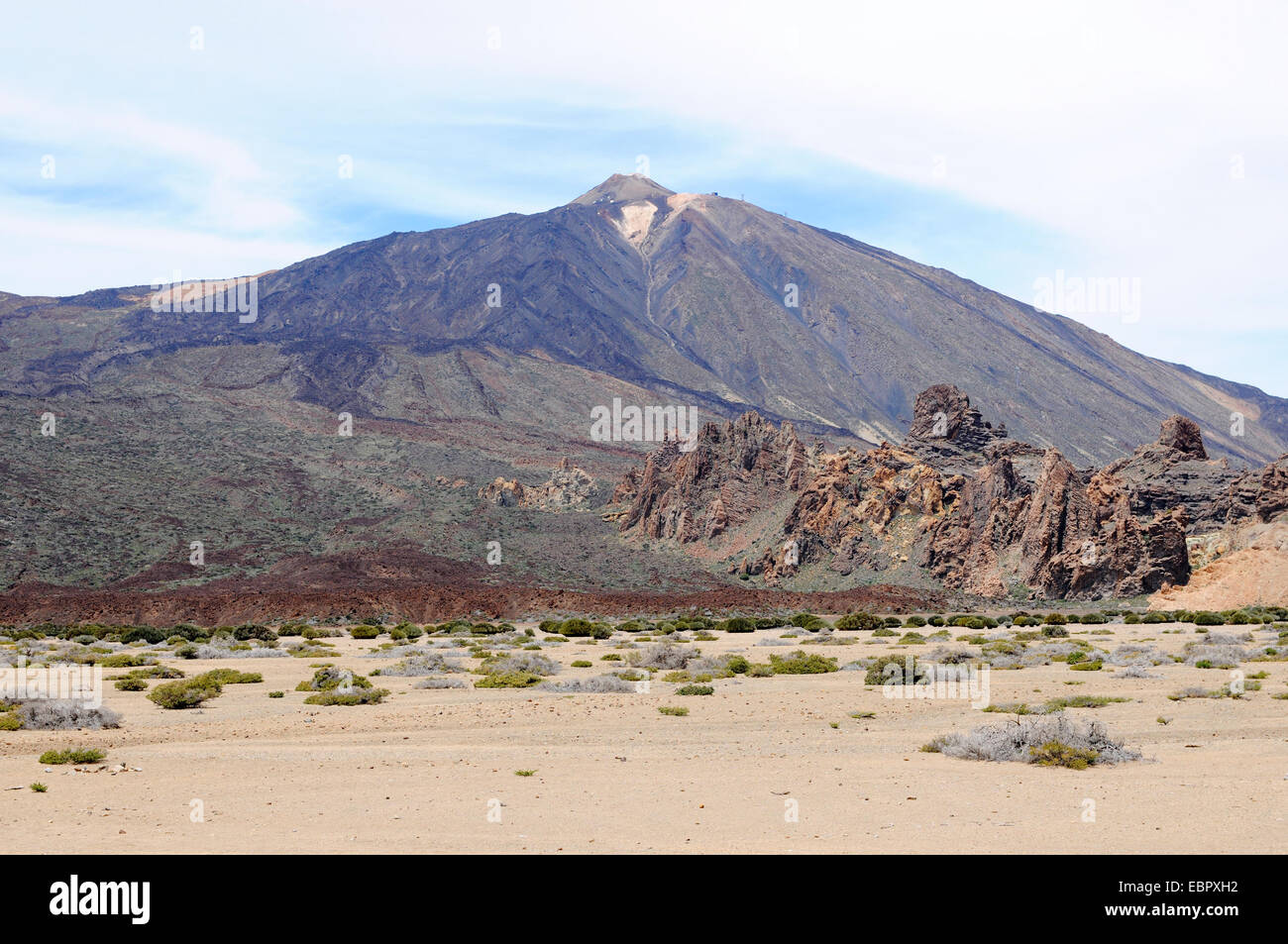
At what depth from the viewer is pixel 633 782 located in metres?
14.0

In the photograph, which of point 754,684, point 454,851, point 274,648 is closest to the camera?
point 454,851

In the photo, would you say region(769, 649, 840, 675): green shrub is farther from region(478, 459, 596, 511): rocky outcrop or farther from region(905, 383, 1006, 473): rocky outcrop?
region(478, 459, 596, 511): rocky outcrop

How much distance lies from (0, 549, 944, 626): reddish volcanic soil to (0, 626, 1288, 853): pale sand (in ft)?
101

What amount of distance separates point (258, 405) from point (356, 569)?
279 ft

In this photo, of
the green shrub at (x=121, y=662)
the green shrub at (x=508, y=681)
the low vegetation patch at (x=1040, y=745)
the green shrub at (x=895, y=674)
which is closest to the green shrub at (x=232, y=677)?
the green shrub at (x=121, y=662)

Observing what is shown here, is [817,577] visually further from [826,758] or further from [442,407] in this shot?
[442,407]

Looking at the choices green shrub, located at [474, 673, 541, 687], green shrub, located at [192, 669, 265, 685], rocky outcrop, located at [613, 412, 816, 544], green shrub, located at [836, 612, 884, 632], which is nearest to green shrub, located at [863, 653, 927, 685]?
green shrub, located at [474, 673, 541, 687]

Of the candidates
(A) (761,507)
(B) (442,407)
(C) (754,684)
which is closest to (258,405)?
(B) (442,407)

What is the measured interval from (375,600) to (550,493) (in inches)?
1764

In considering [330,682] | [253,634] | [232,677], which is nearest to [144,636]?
[253,634]

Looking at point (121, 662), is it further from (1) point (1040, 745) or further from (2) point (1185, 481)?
(2) point (1185, 481)

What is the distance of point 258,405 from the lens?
14475 cm

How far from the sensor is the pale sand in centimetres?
1088

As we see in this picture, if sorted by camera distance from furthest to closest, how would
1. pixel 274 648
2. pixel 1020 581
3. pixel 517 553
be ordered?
pixel 517 553 → pixel 1020 581 → pixel 274 648
